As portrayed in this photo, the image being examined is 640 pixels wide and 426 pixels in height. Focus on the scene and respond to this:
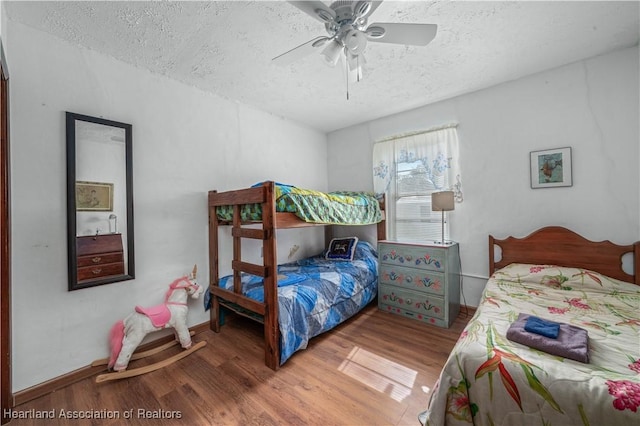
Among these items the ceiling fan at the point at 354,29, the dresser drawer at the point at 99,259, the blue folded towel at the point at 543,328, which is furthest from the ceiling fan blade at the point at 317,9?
the dresser drawer at the point at 99,259

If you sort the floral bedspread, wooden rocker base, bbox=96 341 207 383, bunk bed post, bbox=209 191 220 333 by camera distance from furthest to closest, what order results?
bunk bed post, bbox=209 191 220 333 < wooden rocker base, bbox=96 341 207 383 < the floral bedspread

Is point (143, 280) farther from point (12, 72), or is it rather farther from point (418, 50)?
point (418, 50)

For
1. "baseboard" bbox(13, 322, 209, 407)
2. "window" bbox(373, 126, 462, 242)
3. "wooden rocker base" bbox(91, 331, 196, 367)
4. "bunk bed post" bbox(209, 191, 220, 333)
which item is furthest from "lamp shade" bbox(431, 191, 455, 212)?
"baseboard" bbox(13, 322, 209, 407)

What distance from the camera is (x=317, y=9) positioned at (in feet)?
3.99

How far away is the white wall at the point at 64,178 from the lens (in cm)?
164

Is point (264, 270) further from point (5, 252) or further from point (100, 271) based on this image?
point (5, 252)

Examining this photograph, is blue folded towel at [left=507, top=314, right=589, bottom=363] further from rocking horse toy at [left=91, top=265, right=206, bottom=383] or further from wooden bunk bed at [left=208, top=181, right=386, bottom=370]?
rocking horse toy at [left=91, top=265, right=206, bottom=383]

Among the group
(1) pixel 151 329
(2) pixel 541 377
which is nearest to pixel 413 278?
(2) pixel 541 377

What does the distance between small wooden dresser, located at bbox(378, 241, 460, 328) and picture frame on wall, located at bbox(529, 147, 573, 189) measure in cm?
100

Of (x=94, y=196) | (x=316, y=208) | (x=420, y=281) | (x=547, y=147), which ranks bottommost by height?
(x=420, y=281)

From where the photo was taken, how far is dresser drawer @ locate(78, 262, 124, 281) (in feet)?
6.00

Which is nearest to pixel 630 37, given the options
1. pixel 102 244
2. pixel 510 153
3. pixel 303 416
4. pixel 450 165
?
pixel 510 153

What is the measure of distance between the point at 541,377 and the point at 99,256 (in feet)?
9.00

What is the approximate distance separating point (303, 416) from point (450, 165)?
9.20 ft
